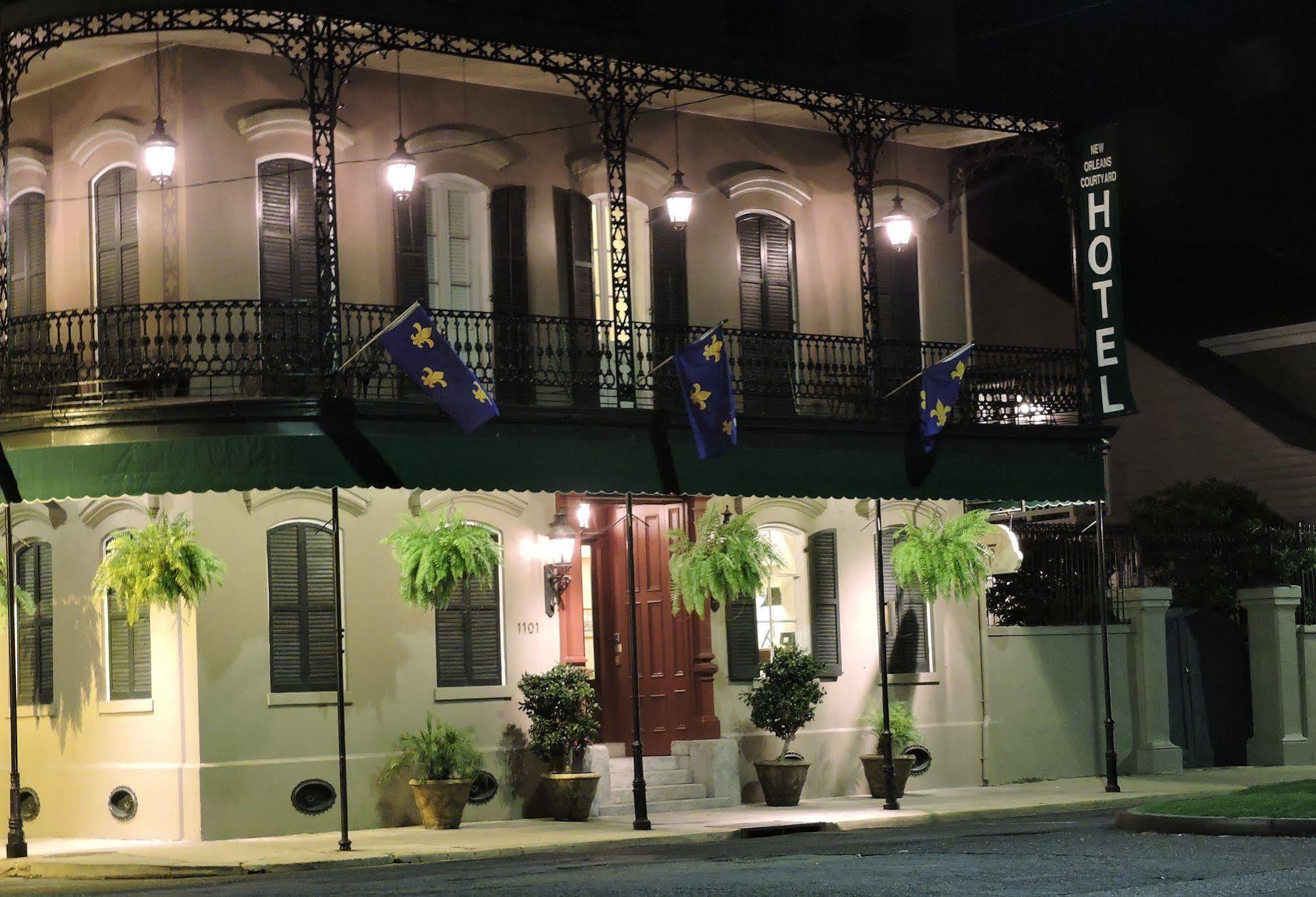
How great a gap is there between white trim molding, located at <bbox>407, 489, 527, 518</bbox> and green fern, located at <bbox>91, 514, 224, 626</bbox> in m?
2.20

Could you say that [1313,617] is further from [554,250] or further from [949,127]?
[554,250]

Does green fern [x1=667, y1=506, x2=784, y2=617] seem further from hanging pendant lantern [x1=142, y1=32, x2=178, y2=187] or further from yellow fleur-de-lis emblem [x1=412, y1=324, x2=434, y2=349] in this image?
hanging pendant lantern [x1=142, y1=32, x2=178, y2=187]

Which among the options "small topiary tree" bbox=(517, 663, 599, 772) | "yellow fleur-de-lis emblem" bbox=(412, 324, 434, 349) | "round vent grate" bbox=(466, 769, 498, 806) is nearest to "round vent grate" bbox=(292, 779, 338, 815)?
"round vent grate" bbox=(466, 769, 498, 806)

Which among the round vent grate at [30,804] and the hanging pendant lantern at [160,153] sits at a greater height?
the hanging pendant lantern at [160,153]

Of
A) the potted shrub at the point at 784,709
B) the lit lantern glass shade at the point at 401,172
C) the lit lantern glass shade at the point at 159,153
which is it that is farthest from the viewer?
the potted shrub at the point at 784,709

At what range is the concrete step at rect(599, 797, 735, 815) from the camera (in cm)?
2169

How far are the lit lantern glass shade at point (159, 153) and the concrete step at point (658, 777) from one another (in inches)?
311

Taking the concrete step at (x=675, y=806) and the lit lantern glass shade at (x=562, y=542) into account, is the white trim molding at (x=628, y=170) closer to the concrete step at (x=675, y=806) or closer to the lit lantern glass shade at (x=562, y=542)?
the lit lantern glass shade at (x=562, y=542)

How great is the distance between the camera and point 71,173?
21.9 meters

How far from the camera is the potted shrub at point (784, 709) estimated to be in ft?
73.9

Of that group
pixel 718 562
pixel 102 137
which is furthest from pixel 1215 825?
pixel 102 137

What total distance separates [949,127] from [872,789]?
8.20m

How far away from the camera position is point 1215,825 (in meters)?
16.7

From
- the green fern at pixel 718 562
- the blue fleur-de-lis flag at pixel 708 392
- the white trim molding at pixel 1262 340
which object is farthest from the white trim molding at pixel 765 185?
the white trim molding at pixel 1262 340
